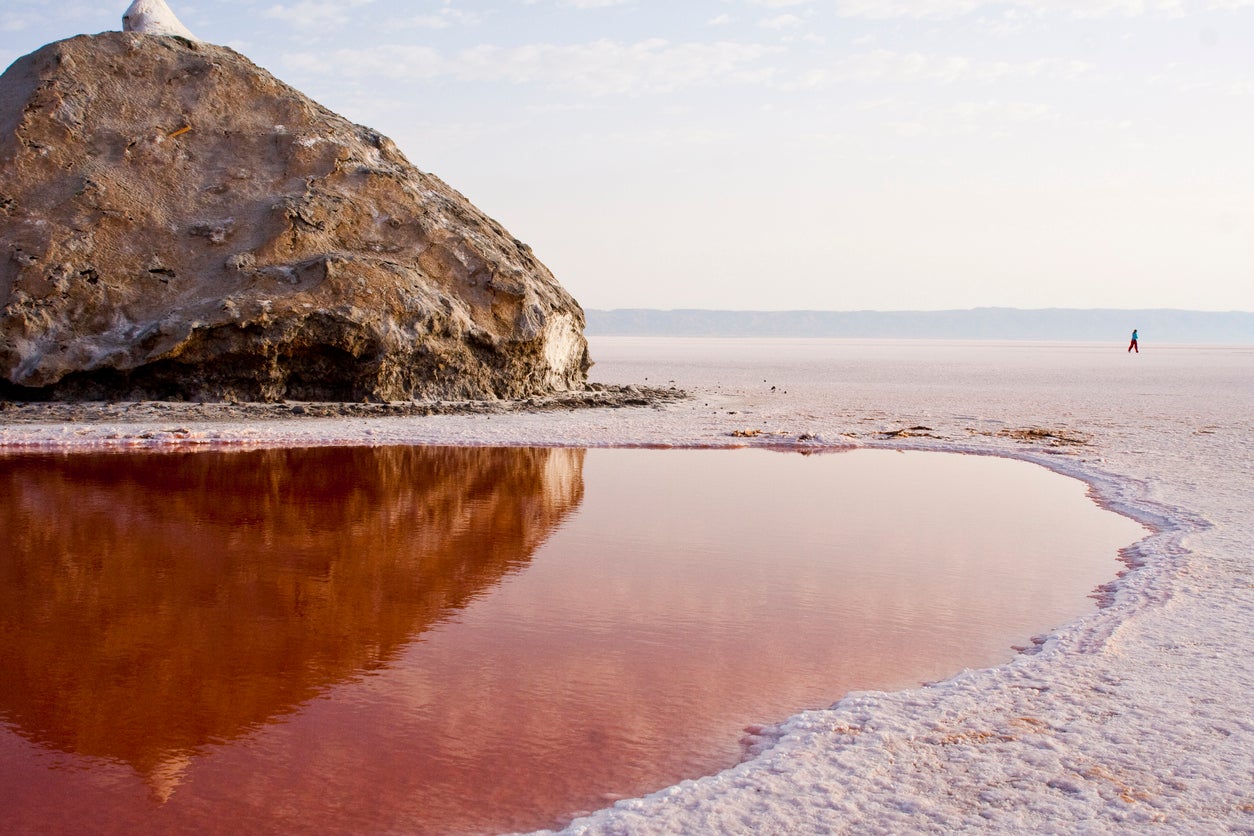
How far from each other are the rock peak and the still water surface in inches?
580

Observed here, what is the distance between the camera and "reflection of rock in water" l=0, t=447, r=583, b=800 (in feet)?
15.9

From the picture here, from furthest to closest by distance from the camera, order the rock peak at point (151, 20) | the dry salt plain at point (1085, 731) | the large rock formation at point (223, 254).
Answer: the rock peak at point (151, 20)
the large rock formation at point (223, 254)
the dry salt plain at point (1085, 731)

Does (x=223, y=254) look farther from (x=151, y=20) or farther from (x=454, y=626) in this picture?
(x=454, y=626)

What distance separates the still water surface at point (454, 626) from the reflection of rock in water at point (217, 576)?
0.03m

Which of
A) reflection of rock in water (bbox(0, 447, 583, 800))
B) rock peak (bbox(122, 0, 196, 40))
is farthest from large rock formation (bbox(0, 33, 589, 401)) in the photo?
reflection of rock in water (bbox(0, 447, 583, 800))

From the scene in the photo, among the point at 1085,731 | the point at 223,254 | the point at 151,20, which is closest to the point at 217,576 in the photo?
the point at 1085,731

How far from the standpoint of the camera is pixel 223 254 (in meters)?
19.0

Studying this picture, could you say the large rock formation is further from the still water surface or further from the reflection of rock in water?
the still water surface

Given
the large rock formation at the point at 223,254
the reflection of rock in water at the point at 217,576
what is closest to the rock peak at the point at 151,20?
the large rock formation at the point at 223,254

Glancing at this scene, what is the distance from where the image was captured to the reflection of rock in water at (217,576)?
4855 millimetres

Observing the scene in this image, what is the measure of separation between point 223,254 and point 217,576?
1330cm

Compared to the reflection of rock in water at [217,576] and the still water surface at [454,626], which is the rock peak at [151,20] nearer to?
the reflection of rock in water at [217,576]

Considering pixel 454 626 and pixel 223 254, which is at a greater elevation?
pixel 223 254

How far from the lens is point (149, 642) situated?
5719 millimetres
